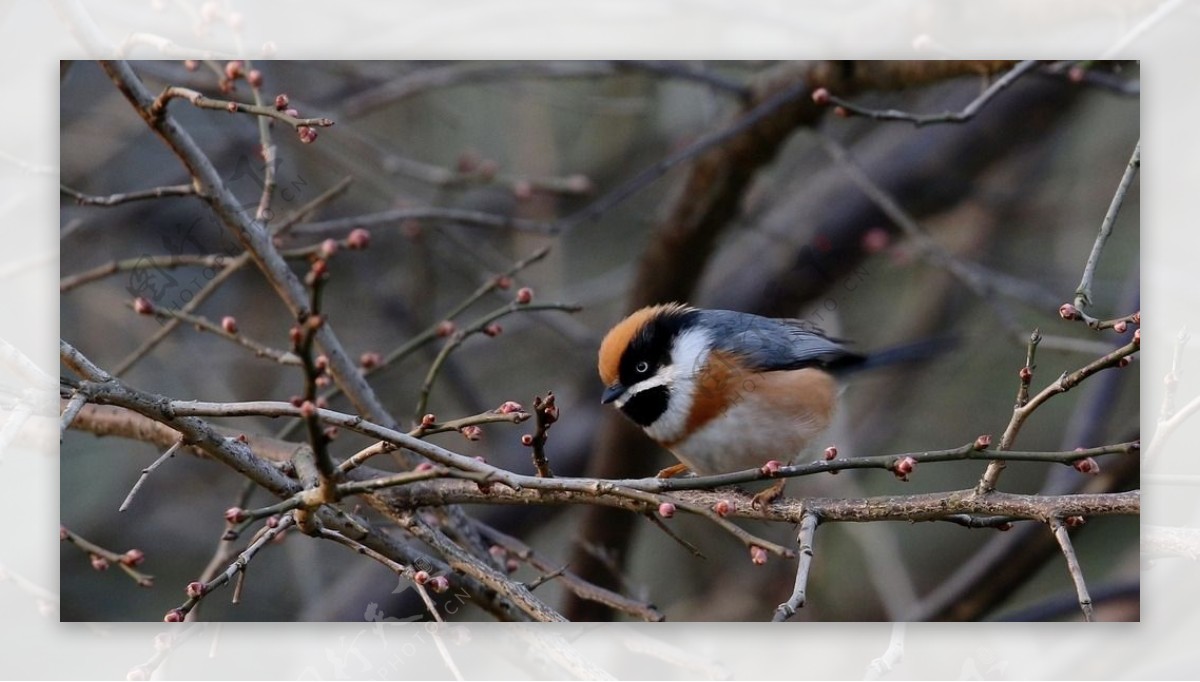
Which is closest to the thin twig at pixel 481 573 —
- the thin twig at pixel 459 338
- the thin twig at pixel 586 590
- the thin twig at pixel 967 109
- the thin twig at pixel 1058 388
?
the thin twig at pixel 586 590

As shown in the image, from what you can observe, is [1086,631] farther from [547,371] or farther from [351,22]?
[351,22]

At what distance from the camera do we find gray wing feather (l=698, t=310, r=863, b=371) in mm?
2211

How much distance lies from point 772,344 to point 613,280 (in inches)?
16.3

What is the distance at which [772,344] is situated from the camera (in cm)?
224

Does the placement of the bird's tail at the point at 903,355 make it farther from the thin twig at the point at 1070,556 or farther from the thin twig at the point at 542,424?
the thin twig at the point at 542,424

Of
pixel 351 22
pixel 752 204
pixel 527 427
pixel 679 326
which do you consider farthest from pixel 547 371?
pixel 351 22

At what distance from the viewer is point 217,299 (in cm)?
239

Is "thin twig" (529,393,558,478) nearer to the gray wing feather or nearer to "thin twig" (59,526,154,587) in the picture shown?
the gray wing feather

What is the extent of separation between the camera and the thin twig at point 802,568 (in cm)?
149

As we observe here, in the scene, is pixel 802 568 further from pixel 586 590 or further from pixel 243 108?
pixel 243 108

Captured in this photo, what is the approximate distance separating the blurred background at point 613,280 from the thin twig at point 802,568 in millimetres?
718

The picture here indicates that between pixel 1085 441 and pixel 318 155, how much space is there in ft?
5.81

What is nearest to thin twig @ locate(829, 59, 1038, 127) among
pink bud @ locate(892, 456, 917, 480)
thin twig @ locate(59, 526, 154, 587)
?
pink bud @ locate(892, 456, 917, 480)

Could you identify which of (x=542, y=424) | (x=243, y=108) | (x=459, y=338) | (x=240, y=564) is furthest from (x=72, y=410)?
(x=459, y=338)
